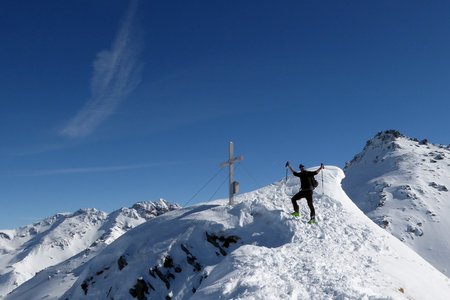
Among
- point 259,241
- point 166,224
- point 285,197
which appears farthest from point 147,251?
point 285,197

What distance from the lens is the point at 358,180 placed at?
431 feet

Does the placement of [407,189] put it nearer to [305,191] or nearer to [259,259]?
[305,191]

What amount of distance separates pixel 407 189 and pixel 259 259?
102 meters

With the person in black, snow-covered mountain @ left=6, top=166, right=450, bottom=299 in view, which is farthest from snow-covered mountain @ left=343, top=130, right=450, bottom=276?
the person in black

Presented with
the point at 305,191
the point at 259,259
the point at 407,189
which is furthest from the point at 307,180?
the point at 407,189

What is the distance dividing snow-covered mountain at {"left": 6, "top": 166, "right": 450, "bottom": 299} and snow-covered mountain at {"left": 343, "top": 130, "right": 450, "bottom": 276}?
60.7 m

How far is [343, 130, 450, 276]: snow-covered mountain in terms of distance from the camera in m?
83.7

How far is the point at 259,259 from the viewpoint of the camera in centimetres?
1473

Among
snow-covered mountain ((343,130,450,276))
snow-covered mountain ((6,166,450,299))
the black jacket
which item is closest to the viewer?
snow-covered mountain ((6,166,450,299))

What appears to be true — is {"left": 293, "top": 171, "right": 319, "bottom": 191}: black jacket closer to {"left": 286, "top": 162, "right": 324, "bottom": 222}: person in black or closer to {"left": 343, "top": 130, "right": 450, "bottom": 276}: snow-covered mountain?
{"left": 286, "top": 162, "right": 324, "bottom": 222}: person in black

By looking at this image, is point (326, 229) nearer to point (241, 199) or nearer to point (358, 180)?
point (241, 199)

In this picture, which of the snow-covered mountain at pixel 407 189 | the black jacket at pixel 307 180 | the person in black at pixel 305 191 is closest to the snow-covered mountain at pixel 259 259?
the person in black at pixel 305 191

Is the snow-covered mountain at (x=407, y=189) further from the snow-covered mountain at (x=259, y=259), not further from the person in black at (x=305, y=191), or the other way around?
the person in black at (x=305, y=191)

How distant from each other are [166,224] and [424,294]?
37.9 feet
